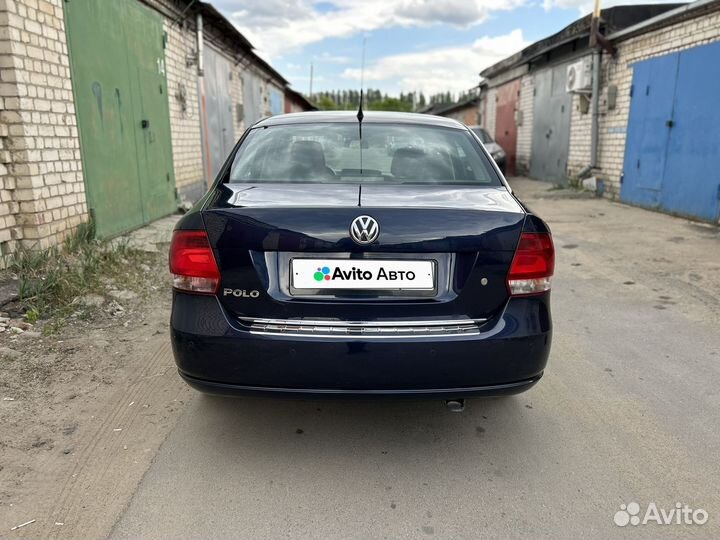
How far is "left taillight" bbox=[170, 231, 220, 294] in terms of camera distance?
7.04 ft

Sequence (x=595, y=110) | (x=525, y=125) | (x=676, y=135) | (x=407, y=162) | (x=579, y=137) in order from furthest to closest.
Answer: (x=525, y=125), (x=579, y=137), (x=595, y=110), (x=676, y=135), (x=407, y=162)

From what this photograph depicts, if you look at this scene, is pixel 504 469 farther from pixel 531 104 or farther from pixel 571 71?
pixel 531 104

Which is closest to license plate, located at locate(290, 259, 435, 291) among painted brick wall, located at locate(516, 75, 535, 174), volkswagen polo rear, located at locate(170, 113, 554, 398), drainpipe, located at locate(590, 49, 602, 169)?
volkswagen polo rear, located at locate(170, 113, 554, 398)

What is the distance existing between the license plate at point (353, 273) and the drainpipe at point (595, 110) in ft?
35.3

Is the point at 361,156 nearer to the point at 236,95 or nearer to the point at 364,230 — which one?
the point at 364,230

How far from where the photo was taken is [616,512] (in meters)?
2.03

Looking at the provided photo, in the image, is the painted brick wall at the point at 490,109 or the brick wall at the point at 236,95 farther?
the painted brick wall at the point at 490,109

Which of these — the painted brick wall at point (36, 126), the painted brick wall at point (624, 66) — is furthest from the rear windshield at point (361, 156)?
the painted brick wall at point (624, 66)

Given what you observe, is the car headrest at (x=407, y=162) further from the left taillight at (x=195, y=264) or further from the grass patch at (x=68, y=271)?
the grass patch at (x=68, y=271)

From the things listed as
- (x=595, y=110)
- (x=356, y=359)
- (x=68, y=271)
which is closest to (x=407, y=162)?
(x=356, y=359)

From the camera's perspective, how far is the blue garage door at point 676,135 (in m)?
7.84

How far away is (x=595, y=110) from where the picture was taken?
36.8ft

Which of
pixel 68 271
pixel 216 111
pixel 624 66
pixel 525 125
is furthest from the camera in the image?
pixel 525 125

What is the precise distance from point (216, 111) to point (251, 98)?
4.78m
